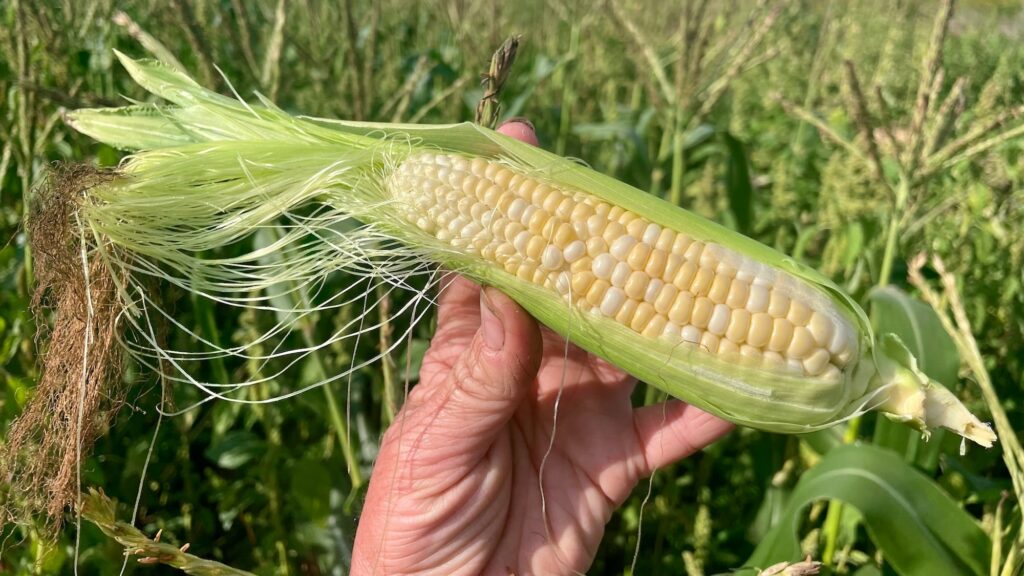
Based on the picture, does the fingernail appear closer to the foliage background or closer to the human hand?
the human hand

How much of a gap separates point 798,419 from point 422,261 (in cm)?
98

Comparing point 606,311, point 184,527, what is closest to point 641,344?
point 606,311

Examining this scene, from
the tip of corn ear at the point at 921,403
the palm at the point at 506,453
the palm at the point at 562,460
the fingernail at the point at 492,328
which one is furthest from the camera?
the palm at the point at 562,460

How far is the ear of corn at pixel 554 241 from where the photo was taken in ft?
4.51

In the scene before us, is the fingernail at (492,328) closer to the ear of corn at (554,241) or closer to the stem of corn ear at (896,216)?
the ear of corn at (554,241)

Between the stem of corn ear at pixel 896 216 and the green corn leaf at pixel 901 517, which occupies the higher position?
the stem of corn ear at pixel 896 216

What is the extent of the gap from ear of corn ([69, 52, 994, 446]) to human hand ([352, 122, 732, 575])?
170 millimetres

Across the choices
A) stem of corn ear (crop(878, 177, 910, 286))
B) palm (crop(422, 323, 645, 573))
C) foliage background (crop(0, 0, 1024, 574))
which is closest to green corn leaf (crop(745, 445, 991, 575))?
foliage background (crop(0, 0, 1024, 574))

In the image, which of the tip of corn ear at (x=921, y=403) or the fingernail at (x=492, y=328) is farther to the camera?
the fingernail at (x=492, y=328)

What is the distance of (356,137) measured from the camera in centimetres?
170

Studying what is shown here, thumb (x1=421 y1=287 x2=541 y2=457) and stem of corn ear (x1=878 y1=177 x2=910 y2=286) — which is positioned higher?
stem of corn ear (x1=878 y1=177 x2=910 y2=286)

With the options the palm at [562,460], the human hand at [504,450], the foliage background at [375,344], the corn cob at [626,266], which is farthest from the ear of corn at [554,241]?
the palm at [562,460]

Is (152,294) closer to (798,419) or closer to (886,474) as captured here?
(798,419)

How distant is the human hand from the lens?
4.99 feet
